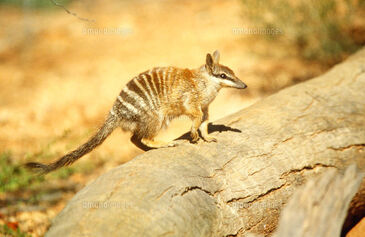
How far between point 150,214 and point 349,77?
3.29 meters

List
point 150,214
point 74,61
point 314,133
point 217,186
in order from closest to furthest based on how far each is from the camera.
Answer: point 150,214 < point 217,186 < point 314,133 < point 74,61

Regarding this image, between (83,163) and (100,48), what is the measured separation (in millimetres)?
5643

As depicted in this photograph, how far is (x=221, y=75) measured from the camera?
431 centimetres

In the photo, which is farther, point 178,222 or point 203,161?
point 203,161

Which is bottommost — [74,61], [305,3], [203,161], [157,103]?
[74,61]

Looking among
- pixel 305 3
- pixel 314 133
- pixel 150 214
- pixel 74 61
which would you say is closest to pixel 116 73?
pixel 74 61

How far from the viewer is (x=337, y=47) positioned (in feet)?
24.7

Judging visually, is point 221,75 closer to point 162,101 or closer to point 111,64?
point 162,101

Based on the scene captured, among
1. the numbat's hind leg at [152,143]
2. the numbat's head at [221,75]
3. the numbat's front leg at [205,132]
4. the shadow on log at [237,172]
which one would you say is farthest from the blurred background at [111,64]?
the shadow on log at [237,172]

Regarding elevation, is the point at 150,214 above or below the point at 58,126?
above

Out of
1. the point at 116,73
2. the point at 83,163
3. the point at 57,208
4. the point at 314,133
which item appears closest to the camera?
the point at 314,133

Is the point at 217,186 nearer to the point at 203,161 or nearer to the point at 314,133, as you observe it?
the point at 203,161

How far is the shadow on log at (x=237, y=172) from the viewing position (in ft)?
9.59

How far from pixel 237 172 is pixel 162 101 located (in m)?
1.15
